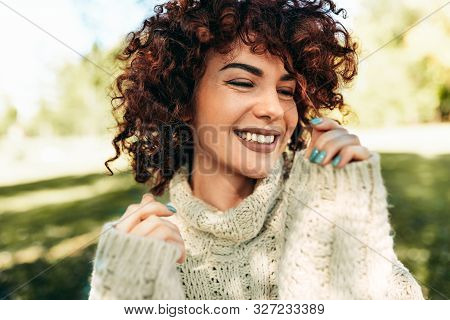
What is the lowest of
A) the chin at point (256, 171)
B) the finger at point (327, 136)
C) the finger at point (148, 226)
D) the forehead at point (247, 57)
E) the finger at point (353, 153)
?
the finger at point (148, 226)

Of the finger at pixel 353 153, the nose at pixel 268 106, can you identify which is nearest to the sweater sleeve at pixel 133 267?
the finger at pixel 353 153

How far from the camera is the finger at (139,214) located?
46.0 inches

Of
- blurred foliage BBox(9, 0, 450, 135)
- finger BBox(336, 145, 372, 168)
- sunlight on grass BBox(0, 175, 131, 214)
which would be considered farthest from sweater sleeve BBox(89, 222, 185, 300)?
sunlight on grass BBox(0, 175, 131, 214)

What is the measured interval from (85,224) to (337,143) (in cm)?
569

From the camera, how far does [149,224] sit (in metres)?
1.18

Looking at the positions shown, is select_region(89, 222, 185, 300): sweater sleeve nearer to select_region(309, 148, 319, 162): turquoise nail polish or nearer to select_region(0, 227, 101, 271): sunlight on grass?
select_region(309, 148, 319, 162): turquoise nail polish

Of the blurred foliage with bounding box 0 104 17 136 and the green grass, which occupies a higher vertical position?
the blurred foliage with bounding box 0 104 17 136

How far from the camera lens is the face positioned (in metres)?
1.51

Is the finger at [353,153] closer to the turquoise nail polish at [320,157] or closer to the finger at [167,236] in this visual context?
the turquoise nail polish at [320,157]

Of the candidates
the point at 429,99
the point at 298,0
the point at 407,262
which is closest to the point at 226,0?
the point at 298,0

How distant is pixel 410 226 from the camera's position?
5.52 m

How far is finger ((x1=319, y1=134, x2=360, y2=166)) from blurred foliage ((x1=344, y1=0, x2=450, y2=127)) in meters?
6.83
